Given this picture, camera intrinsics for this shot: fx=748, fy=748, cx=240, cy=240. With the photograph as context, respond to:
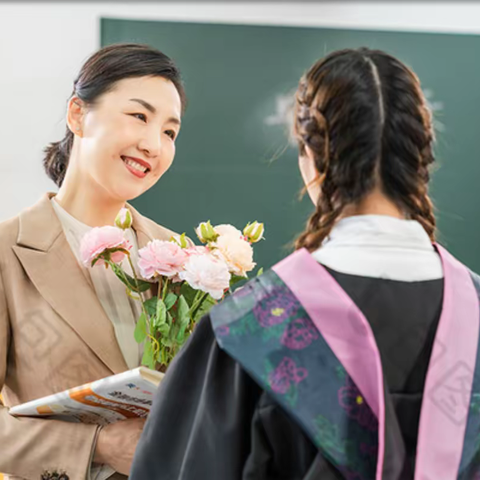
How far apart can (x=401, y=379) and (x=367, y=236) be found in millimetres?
211

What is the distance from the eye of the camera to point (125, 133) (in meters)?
1.68

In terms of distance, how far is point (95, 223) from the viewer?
5.74ft

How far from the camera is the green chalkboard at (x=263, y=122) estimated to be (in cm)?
356

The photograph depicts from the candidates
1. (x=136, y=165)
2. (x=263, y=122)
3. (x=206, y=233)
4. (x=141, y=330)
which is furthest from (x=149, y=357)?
(x=263, y=122)

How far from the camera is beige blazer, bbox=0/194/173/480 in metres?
1.50

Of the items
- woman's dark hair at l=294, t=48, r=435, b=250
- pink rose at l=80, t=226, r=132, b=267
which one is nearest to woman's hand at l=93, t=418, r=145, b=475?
pink rose at l=80, t=226, r=132, b=267

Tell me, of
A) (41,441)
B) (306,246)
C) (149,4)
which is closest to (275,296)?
(306,246)

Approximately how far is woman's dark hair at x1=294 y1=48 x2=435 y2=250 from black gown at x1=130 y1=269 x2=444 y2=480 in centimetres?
13

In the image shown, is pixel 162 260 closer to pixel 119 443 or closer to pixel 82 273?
pixel 82 273

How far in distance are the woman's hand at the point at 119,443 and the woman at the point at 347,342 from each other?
35 centimetres

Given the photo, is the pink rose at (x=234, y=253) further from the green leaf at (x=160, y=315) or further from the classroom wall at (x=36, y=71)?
the classroom wall at (x=36, y=71)

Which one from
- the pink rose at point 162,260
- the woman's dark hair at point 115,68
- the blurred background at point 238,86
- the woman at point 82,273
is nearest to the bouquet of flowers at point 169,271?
the pink rose at point 162,260

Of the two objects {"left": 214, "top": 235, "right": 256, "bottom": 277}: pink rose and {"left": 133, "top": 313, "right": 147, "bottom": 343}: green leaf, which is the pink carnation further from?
{"left": 133, "top": 313, "right": 147, "bottom": 343}: green leaf

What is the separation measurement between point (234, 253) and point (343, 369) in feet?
1.65
